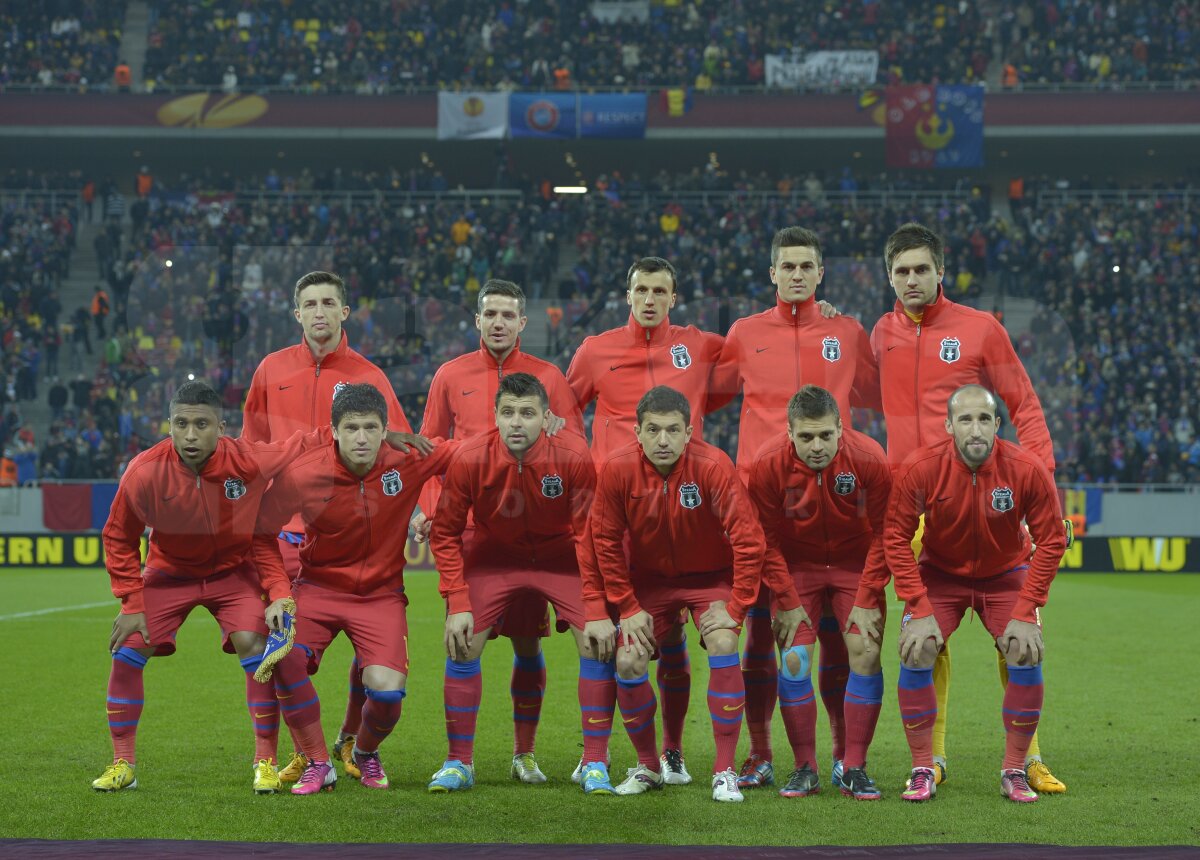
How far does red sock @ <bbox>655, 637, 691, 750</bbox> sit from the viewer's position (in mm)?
6734

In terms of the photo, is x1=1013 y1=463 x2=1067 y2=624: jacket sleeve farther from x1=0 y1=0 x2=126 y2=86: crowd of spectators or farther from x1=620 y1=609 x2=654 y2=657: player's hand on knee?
x1=0 y1=0 x2=126 y2=86: crowd of spectators

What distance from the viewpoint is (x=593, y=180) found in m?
35.2

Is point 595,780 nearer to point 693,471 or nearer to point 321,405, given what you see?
point 693,471

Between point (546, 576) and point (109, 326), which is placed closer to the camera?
point (546, 576)

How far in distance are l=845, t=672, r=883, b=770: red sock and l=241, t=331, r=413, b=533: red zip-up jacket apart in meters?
2.70

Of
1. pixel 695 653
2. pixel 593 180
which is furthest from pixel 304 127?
pixel 695 653

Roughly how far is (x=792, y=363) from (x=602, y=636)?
1.75 meters

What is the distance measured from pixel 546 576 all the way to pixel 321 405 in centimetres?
165

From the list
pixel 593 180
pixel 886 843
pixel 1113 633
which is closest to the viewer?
pixel 886 843

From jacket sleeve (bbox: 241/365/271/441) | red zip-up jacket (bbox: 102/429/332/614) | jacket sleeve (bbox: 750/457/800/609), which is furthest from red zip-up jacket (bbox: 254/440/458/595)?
jacket sleeve (bbox: 750/457/800/609)

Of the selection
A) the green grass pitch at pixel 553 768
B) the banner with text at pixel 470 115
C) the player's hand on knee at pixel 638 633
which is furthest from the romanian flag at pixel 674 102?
the player's hand on knee at pixel 638 633

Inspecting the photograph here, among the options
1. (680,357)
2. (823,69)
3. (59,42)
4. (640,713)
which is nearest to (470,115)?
(823,69)

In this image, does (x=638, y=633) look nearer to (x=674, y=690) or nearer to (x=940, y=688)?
(x=674, y=690)

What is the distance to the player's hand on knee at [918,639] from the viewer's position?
20.1 ft
